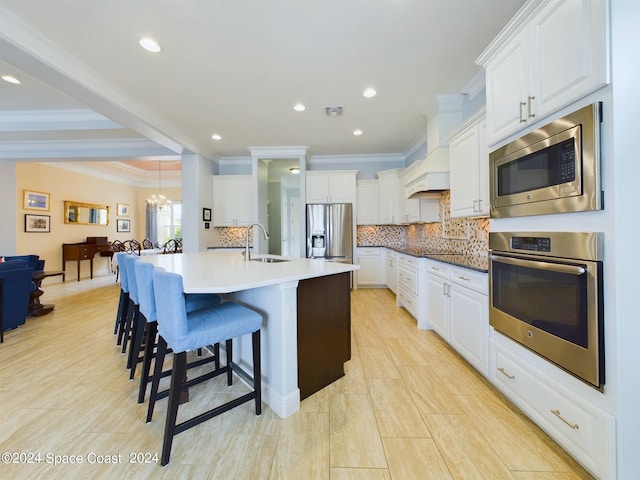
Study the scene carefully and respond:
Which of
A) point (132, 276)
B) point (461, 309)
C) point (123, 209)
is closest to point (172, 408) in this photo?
point (132, 276)

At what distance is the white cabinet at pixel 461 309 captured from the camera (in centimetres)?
197

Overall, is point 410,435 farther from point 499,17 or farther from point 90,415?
point 499,17

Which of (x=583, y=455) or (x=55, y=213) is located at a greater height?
(x=55, y=213)

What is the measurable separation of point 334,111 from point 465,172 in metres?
1.88

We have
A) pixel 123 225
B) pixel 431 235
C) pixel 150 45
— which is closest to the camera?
pixel 150 45

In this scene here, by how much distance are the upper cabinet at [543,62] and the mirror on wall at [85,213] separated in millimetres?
8608

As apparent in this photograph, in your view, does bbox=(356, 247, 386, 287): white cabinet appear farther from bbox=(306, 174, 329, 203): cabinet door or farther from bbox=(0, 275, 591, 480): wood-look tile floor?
bbox=(0, 275, 591, 480): wood-look tile floor

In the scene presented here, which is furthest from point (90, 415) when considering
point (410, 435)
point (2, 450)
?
point (410, 435)

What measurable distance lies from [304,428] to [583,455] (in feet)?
4.38

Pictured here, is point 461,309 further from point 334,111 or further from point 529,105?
point 334,111

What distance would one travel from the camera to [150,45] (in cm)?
227

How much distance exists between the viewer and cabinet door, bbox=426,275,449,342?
2.58 metres

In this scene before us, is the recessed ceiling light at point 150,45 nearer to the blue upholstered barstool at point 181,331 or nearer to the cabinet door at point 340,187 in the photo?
the blue upholstered barstool at point 181,331

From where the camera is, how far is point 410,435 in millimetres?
1494
